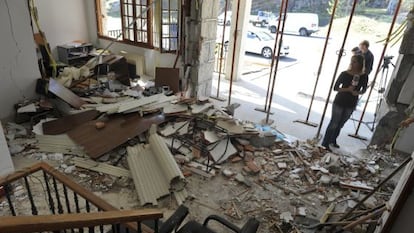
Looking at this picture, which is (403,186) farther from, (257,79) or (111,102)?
(257,79)

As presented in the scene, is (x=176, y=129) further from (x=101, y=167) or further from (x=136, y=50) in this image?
(x=136, y=50)

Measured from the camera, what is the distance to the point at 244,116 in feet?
18.1

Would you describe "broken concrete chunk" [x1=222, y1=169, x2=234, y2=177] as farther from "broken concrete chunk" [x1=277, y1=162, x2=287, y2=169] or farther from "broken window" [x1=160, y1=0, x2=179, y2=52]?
"broken window" [x1=160, y1=0, x2=179, y2=52]

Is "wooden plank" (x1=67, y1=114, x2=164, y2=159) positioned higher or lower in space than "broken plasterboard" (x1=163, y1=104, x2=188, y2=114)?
lower

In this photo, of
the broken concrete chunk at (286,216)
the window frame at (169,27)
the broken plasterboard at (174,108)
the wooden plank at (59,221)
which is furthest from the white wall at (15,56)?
the broken concrete chunk at (286,216)

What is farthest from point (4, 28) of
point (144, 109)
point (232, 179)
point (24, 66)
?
point (232, 179)

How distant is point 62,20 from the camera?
288 inches

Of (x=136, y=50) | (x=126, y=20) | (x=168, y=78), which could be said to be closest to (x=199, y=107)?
(x=168, y=78)

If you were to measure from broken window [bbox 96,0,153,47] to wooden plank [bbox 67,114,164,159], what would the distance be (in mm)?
3190

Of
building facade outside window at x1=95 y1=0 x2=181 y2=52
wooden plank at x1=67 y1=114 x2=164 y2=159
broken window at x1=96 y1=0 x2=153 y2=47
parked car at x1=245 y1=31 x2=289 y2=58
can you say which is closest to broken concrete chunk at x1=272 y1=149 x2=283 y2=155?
wooden plank at x1=67 y1=114 x2=164 y2=159

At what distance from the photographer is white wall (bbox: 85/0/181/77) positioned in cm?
679

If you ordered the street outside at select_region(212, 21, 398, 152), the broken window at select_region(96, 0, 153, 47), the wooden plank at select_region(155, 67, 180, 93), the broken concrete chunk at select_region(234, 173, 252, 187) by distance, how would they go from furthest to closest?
the broken window at select_region(96, 0, 153, 47)
the wooden plank at select_region(155, 67, 180, 93)
the street outside at select_region(212, 21, 398, 152)
the broken concrete chunk at select_region(234, 173, 252, 187)

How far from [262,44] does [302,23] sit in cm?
425

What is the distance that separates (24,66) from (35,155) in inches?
70.3
